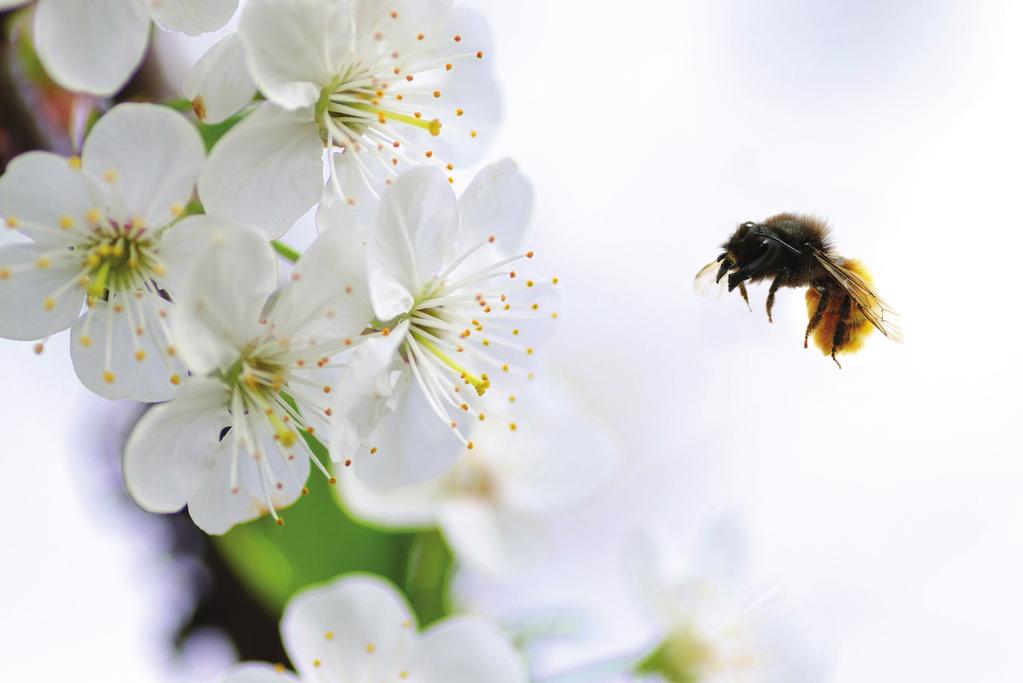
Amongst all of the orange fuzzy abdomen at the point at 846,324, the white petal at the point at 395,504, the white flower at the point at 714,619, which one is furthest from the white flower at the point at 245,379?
the white flower at the point at 714,619

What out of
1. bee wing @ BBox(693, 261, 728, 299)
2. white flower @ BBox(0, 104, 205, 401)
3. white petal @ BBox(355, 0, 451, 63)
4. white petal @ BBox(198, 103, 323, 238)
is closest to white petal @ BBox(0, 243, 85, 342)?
white flower @ BBox(0, 104, 205, 401)

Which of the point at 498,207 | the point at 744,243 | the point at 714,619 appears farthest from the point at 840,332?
the point at 714,619

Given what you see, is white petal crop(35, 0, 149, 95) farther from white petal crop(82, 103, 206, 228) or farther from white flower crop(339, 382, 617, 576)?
white flower crop(339, 382, 617, 576)

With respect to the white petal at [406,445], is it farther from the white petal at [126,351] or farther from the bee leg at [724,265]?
the bee leg at [724,265]

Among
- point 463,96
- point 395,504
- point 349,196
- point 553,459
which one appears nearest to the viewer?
point 349,196

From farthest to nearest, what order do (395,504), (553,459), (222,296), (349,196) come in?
(553,459) < (395,504) < (349,196) < (222,296)

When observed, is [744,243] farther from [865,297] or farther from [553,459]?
[553,459]

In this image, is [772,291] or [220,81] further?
[772,291]
